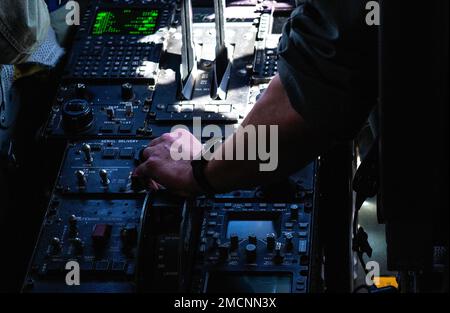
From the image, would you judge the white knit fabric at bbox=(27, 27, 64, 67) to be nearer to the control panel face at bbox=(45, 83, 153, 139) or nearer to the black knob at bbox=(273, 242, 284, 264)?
the control panel face at bbox=(45, 83, 153, 139)

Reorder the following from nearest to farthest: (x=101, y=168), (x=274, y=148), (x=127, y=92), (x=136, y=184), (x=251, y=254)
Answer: (x=274, y=148) → (x=251, y=254) → (x=136, y=184) → (x=101, y=168) → (x=127, y=92)

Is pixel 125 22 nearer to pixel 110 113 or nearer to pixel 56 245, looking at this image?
pixel 110 113

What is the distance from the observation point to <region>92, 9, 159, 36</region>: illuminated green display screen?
4645mm

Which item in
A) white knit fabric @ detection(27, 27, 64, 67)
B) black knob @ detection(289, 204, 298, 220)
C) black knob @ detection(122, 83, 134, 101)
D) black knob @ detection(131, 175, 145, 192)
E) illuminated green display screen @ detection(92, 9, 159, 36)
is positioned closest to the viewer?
black knob @ detection(289, 204, 298, 220)

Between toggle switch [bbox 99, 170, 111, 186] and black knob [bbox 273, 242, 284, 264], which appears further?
toggle switch [bbox 99, 170, 111, 186]

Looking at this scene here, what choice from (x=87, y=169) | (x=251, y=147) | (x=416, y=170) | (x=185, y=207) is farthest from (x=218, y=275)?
(x=416, y=170)

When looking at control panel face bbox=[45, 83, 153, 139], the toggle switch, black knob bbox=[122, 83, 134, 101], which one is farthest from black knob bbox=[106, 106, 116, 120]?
the toggle switch

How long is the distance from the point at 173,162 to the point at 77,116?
0.72 meters

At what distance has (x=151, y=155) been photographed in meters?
3.70

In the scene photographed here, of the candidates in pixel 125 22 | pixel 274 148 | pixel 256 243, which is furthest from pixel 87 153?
pixel 274 148

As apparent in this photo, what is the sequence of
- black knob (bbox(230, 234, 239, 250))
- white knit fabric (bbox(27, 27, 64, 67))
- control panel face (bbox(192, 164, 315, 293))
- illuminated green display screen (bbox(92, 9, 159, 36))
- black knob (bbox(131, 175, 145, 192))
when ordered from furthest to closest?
illuminated green display screen (bbox(92, 9, 159, 36)), white knit fabric (bbox(27, 27, 64, 67)), black knob (bbox(131, 175, 145, 192)), black knob (bbox(230, 234, 239, 250)), control panel face (bbox(192, 164, 315, 293))

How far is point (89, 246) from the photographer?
3576mm

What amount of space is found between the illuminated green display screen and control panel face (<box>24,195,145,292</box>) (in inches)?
45.1

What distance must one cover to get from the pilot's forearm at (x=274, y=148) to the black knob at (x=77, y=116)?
3.12ft
